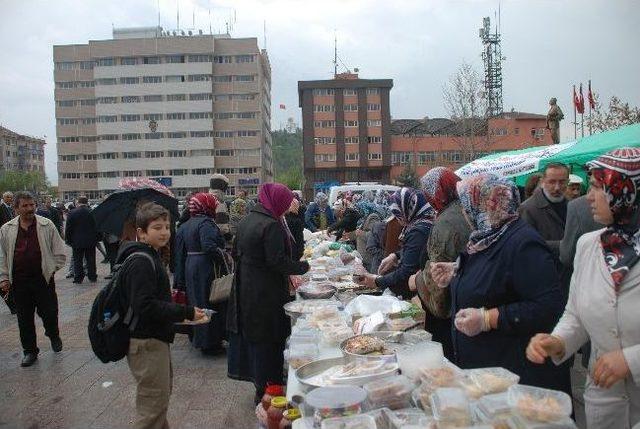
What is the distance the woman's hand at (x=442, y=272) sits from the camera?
261 cm

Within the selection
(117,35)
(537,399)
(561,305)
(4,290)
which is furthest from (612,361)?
(117,35)

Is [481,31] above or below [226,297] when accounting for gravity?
above

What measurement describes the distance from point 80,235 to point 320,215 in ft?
21.8

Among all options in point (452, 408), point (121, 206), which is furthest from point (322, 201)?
point (452, 408)

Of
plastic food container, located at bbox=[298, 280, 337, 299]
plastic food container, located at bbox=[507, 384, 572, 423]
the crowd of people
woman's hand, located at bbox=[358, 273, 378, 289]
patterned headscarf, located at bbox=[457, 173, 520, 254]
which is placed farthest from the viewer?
plastic food container, located at bbox=[298, 280, 337, 299]

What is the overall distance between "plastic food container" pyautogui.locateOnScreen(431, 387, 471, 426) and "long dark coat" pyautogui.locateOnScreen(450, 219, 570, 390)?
71 cm

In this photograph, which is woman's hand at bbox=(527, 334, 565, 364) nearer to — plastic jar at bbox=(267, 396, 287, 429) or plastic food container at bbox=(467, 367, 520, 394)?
plastic food container at bbox=(467, 367, 520, 394)

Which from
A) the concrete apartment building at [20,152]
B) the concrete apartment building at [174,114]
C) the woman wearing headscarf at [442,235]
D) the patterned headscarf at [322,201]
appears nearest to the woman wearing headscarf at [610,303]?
the woman wearing headscarf at [442,235]

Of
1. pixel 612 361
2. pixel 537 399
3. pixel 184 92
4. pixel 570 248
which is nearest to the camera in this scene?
pixel 537 399

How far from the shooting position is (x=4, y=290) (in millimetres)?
5227

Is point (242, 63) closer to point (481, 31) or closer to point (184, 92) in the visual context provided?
point (184, 92)

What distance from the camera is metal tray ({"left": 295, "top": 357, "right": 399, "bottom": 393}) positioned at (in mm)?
2096

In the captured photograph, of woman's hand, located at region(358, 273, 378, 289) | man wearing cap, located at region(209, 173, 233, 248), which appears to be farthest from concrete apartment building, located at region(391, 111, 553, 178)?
woman's hand, located at region(358, 273, 378, 289)

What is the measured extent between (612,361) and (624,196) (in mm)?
613
